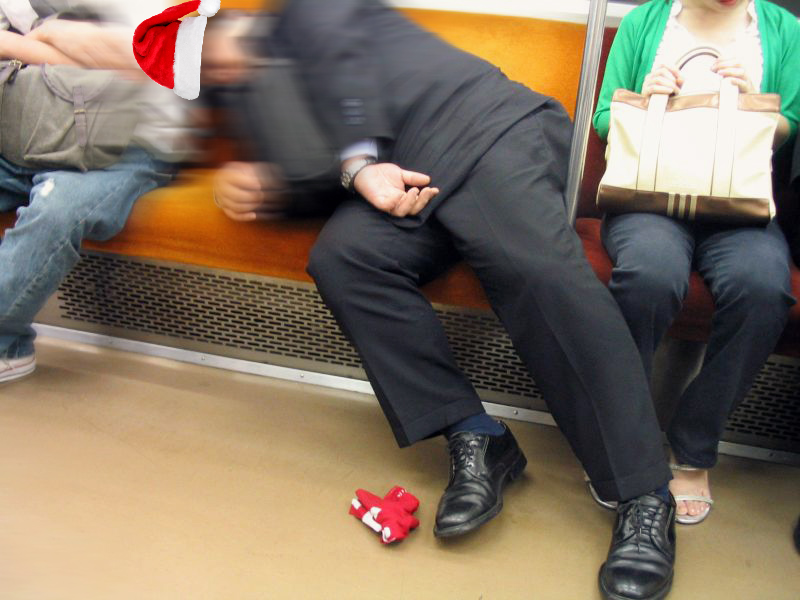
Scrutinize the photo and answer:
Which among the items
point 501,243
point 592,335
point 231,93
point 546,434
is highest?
point 231,93

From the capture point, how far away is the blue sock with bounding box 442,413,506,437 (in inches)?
54.0

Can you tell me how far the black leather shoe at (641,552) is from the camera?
1176 mm

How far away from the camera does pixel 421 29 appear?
58.2 inches

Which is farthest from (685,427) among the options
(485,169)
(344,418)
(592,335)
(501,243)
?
(344,418)

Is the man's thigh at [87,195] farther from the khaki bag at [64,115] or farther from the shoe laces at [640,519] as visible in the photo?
the shoe laces at [640,519]

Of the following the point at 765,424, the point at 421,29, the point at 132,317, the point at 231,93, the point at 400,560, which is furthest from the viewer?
the point at 132,317

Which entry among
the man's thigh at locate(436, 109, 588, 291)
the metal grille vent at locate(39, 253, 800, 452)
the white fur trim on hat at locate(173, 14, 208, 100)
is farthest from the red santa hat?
the metal grille vent at locate(39, 253, 800, 452)

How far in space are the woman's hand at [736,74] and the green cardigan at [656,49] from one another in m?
0.11

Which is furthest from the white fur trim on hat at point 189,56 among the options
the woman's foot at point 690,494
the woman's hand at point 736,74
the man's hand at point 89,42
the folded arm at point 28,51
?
the woman's foot at point 690,494

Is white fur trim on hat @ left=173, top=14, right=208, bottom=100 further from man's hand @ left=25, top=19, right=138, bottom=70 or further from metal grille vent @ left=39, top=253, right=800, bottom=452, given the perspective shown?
metal grille vent @ left=39, top=253, right=800, bottom=452

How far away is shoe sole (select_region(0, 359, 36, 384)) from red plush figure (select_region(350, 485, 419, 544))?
96 cm

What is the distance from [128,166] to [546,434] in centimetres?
112

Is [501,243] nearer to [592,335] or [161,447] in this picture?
[592,335]

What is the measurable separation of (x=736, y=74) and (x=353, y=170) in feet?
2.50
